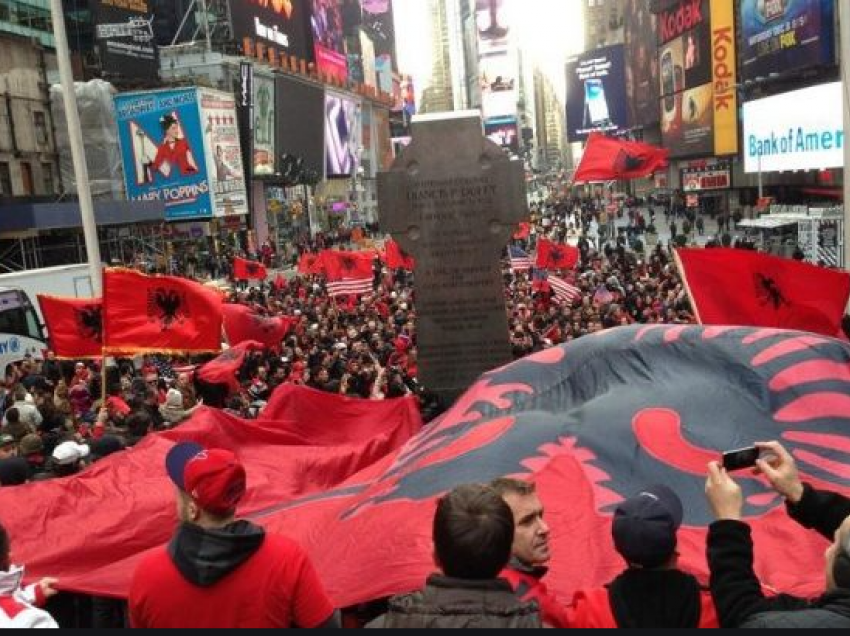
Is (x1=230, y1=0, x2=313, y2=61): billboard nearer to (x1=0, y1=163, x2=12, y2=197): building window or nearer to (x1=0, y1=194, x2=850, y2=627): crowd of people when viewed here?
(x1=0, y1=163, x2=12, y2=197): building window

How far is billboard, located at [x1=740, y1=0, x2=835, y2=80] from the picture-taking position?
40.6 meters

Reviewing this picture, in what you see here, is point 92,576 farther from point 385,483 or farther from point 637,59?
point 637,59

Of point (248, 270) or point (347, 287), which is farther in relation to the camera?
point (248, 270)

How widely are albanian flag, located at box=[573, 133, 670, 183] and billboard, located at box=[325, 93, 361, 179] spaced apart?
49421 mm

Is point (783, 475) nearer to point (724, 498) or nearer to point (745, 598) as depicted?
point (724, 498)

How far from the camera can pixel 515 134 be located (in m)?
169

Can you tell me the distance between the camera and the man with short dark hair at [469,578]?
99.1 inches

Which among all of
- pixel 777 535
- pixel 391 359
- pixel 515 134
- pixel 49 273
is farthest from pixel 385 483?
pixel 515 134

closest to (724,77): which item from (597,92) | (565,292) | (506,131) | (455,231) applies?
(597,92)

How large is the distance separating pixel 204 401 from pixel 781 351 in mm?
7448

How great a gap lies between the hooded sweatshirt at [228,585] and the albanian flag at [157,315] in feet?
24.3

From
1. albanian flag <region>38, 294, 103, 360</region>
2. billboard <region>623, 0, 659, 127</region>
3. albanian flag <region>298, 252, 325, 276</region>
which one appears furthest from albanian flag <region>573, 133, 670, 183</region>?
billboard <region>623, 0, 659, 127</region>

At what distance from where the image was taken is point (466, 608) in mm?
2521

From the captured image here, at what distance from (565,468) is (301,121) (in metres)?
64.6
